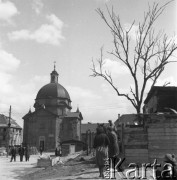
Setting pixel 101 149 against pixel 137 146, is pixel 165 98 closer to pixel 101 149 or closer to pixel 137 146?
pixel 137 146

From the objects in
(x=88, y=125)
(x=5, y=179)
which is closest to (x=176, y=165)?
(x=5, y=179)

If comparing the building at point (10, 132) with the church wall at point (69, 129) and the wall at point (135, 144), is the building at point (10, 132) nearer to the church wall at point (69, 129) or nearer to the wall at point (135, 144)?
the church wall at point (69, 129)

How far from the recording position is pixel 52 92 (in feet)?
215

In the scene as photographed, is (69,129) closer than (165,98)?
No

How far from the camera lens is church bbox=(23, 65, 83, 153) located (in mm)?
60281

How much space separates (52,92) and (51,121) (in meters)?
7.70

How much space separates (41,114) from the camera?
202 feet

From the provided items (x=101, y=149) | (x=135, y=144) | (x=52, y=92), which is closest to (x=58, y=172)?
(x=135, y=144)

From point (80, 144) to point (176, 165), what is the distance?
3989 cm

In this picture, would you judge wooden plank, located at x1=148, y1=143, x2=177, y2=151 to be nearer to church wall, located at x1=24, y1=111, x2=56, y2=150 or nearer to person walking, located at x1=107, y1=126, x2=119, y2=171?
person walking, located at x1=107, y1=126, x2=119, y2=171

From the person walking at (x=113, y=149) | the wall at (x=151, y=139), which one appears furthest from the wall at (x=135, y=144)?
the person walking at (x=113, y=149)

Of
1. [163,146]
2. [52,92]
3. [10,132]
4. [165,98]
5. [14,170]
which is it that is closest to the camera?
[163,146]

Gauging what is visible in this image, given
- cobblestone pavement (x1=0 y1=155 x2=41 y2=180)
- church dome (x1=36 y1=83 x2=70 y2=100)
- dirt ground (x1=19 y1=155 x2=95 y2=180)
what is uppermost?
church dome (x1=36 y1=83 x2=70 y2=100)

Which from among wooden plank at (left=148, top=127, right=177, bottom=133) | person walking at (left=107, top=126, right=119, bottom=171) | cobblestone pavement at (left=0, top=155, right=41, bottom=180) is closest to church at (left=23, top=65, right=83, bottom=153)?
cobblestone pavement at (left=0, top=155, right=41, bottom=180)
